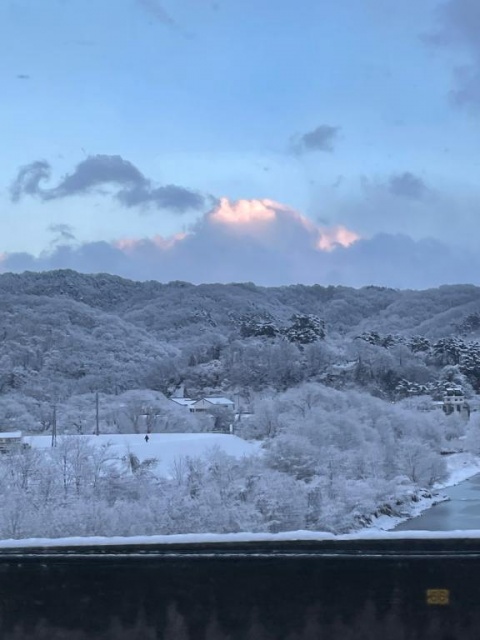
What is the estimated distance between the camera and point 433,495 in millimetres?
50344

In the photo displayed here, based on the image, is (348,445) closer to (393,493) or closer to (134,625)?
(393,493)

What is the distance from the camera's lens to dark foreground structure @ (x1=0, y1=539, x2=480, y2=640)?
4.21 m

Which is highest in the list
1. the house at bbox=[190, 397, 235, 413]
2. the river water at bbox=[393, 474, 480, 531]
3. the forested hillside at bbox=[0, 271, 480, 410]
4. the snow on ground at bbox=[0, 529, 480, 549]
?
the forested hillside at bbox=[0, 271, 480, 410]

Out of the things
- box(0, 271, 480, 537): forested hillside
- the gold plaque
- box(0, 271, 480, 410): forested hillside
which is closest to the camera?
the gold plaque

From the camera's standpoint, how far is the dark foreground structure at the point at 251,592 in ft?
13.8

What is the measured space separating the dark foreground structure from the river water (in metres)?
31.2

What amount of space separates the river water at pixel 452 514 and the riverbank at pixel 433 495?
50cm

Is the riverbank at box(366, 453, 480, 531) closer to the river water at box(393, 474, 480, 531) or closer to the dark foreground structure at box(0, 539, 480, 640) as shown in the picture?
the river water at box(393, 474, 480, 531)

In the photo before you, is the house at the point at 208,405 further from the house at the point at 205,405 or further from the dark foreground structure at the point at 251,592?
the dark foreground structure at the point at 251,592

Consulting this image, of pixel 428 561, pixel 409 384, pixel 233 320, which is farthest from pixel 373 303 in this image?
pixel 428 561

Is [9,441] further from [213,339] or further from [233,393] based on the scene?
[213,339]

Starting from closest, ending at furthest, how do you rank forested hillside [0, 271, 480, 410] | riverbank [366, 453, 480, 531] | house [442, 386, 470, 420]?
riverbank [366, 453, 480, 531] → house [442, 386, 470, 420] → forested hillside [0, 271, 480, 410]

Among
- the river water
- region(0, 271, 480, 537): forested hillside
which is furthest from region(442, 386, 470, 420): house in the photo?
the river water

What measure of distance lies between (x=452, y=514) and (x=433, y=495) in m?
8.07
